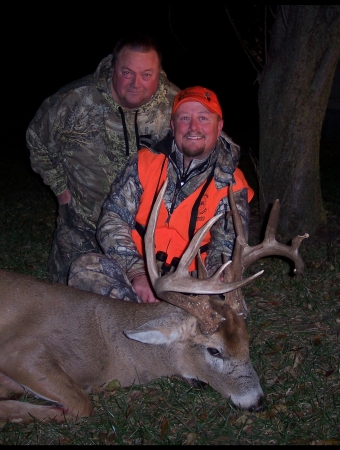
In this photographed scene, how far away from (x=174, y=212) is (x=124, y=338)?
1172 millimetres

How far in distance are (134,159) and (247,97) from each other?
19.8 meters

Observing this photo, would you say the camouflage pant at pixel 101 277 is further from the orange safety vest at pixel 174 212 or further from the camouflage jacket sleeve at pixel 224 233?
the camouflage jacket sleeve at pixel 224 233

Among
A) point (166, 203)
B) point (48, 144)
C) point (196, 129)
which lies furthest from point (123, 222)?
point (48, 144)

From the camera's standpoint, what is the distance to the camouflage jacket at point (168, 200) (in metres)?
4.92

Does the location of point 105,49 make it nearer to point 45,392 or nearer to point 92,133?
point 92,133

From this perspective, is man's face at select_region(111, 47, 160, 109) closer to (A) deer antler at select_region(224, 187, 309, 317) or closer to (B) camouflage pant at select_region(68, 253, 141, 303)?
(B) camouflage pant at select_region(68, 253, 141, 303)

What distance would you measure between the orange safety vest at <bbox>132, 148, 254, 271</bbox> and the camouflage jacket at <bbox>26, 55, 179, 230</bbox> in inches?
28.0

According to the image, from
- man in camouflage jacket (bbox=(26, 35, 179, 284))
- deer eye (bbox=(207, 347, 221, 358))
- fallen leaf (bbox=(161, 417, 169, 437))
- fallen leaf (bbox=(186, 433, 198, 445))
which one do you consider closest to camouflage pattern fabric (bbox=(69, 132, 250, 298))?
man in camouflage jacket (bbox=(26, 35, 179, 284))

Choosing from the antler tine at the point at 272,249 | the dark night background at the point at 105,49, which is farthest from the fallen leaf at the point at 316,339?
the dark night background at the point at 105,49

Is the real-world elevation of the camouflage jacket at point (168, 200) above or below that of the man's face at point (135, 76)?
below

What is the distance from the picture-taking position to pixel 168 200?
16.5ft

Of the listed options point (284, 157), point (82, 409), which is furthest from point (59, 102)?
point (82, 409)

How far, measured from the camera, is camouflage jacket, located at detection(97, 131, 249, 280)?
194 inches

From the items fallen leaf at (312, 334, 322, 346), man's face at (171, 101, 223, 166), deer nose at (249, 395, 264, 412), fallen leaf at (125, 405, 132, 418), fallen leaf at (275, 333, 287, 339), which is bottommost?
fallen leaf at (125, 405, 132, 418)
